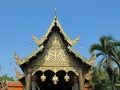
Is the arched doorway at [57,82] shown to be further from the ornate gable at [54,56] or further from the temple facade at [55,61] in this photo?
the ornate gable at [54,56]

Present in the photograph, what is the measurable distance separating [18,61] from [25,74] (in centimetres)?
74

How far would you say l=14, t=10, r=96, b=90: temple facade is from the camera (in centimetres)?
1384

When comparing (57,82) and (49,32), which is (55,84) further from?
(49,32)

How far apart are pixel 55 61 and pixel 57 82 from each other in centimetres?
301

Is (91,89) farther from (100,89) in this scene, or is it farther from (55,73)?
(55,73)

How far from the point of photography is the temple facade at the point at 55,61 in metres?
13.8

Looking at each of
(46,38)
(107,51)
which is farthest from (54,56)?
(107,51)

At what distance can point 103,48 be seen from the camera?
104 ft

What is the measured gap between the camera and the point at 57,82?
1680 cm

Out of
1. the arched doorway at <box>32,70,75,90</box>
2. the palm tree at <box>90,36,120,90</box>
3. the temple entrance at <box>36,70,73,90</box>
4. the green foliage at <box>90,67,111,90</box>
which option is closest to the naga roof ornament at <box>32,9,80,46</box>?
the arched doorway at <box>32,70,75,90</box>

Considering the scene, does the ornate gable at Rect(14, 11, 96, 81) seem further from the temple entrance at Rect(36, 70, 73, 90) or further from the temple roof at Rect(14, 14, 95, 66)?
the temple entrance at Rect(36, 70, 73, 90)

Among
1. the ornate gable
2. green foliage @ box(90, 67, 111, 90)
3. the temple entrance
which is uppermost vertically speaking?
green foliage @ box(90, 67, 111, 90)

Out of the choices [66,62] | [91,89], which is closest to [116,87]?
[91,89]

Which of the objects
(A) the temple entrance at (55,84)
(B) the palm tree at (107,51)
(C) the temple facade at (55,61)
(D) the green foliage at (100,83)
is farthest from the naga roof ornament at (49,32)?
(D) the green foliage at (100,83)
